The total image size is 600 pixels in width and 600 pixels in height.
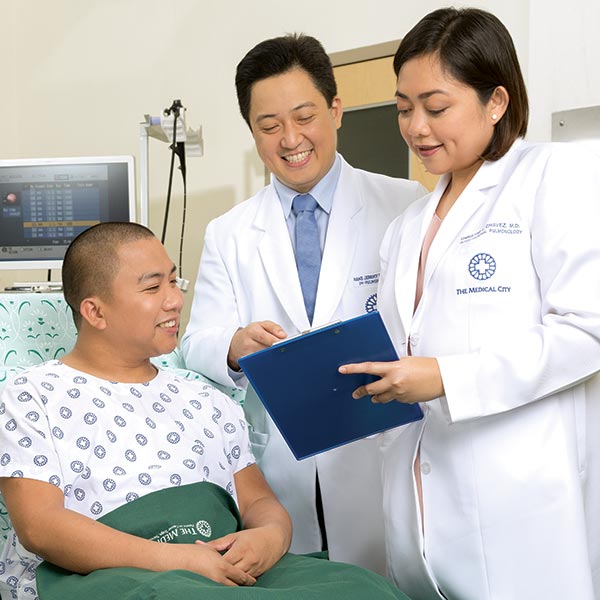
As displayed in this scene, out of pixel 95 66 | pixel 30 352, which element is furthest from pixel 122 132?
pixel 30 352

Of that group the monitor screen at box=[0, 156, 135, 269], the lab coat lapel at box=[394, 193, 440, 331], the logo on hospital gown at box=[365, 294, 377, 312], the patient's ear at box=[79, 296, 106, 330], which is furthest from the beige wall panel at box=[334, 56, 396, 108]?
the patient's ear at box=[79, 296, 106, 330]

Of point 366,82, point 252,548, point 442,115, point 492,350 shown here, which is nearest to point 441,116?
point 442,115

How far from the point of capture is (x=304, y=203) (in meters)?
1.81

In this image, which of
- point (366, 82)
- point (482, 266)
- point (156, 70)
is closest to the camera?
point (482, 266)

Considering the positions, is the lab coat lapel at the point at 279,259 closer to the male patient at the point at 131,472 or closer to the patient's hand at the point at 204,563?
the male patient at the point at 131,472

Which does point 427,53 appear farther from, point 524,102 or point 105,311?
point 105,311

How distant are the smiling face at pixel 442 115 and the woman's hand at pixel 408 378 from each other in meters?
0.34

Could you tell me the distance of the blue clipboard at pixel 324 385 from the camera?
1226mm

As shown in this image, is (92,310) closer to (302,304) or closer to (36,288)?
(302,304)

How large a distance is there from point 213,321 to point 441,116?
2.30 ft

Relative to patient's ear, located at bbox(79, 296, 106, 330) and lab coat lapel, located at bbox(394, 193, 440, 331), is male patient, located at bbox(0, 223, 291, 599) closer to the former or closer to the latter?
patient's ear, located at bbox(79, 296, 106, 330)

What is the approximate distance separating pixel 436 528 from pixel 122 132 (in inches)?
115

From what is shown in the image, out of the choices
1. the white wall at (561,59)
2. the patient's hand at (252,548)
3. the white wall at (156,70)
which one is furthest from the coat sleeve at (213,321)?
the white wall at (156,70)

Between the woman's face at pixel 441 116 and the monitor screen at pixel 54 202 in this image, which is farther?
the monitor screen at pixel 54 202
